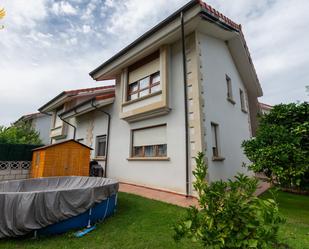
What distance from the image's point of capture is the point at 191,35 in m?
7.27

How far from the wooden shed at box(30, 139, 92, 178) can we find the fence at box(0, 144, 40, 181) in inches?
17.9

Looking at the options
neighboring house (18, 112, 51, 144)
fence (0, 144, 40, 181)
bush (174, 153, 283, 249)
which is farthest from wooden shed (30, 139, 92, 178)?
neighboring house (18, 112, 51, 144)

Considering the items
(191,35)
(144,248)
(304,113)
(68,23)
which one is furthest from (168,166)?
(68,23)

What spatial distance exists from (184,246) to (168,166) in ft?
13.3

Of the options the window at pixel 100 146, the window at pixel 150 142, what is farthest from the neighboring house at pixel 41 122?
the window at pixel 150 142

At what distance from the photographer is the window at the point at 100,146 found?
36.0ft

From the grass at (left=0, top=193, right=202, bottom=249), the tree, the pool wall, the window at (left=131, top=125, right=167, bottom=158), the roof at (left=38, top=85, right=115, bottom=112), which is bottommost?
the grass at (left=0, top=193, right=202, bottom=249)

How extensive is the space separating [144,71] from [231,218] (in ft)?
26.0

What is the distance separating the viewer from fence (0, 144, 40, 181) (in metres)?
8.20

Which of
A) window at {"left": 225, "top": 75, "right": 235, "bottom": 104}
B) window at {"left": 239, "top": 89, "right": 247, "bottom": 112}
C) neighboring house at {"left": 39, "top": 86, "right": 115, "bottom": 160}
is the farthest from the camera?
window at {"left": 239, "top": 89, "right": 247, "bottom": 112}

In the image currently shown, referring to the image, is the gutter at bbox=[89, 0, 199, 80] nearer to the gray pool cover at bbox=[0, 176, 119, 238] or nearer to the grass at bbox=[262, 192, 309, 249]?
the gray pool cover at bbox=[0, 176, 119, 238]

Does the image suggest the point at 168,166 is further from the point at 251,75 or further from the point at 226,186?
the point at 251,75

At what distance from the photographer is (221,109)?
8094mm

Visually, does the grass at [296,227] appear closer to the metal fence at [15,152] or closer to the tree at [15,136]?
the metal fence at [15,152]
